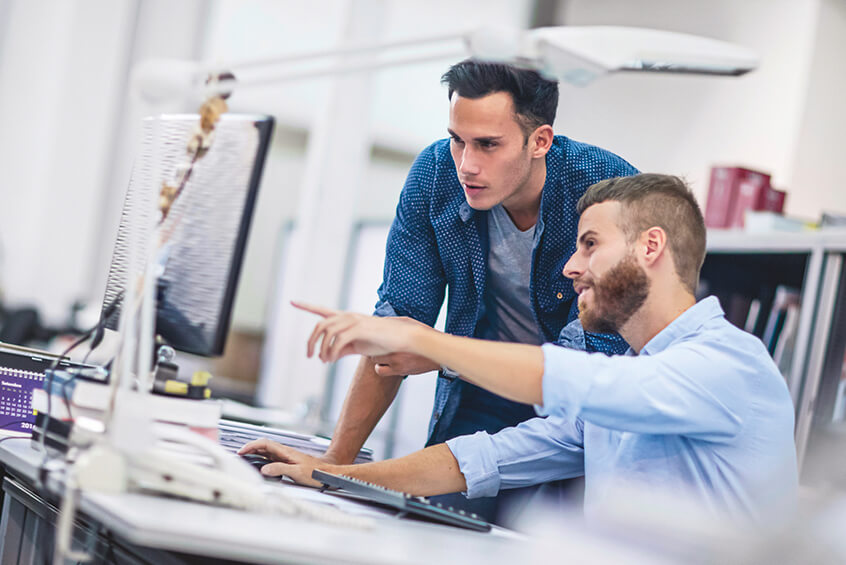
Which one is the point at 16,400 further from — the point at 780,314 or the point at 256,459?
the point at 780,314

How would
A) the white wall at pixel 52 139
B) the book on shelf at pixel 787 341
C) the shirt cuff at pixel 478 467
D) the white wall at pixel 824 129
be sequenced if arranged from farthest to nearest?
the white wall at pixel 52 139 → the white wall at pixel 824 129 → the book on shelf at pixel 787 341 → the shirt cuff at pixel 478 467

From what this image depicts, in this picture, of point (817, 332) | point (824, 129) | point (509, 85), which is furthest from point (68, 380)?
point (824, 129)

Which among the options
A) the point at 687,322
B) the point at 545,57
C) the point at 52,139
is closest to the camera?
the point at 545,57

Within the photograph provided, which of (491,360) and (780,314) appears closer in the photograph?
(491,360)

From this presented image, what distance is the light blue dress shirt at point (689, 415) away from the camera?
44.9 inches

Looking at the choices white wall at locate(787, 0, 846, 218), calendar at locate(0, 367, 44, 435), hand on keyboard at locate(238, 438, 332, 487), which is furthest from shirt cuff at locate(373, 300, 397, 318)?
white wall at locate(787, 0, 846, 218)

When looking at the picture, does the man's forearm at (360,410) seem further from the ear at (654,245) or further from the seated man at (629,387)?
the ear at (654,245)

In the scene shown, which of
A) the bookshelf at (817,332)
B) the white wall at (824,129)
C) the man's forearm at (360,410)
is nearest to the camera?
the man's forearm at (360,410)

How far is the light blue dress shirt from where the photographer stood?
44.9 inches

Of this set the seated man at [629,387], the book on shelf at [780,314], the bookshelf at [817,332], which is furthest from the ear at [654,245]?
the book on shelf at [780,314]

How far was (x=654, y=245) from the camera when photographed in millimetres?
1346

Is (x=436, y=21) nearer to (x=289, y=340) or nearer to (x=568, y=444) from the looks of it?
(x=289, y=340)

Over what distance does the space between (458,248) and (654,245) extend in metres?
0.53

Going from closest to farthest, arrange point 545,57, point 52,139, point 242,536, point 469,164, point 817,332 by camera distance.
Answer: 1. point 242,536
2. point 545,57
3. point 469,164
4. point 817,332
5. point 52,139
